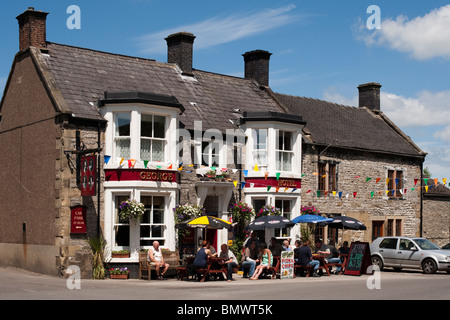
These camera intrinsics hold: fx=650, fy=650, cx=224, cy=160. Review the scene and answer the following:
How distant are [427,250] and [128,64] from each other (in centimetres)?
1414

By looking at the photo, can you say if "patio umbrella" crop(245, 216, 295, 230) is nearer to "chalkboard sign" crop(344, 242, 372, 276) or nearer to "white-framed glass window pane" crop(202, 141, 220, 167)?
"chalkboard sign" crop(344, 242, 372, 276)

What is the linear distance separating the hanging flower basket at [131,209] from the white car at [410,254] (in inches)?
398

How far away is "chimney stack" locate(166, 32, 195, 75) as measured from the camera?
94.9ft

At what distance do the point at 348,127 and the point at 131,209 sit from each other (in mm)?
14792

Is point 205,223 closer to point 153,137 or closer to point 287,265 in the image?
point 287,265

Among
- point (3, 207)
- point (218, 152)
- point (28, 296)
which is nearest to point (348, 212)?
point (218, 152)

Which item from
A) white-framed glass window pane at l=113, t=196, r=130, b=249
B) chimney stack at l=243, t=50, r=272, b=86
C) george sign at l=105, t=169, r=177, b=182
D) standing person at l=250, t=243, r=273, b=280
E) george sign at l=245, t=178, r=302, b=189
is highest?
chimney stack at l=243, t=50, r=272, b=86

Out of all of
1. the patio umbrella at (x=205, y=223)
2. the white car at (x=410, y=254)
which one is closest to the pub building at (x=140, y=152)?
the patio umbrella at (x=205, y=223)

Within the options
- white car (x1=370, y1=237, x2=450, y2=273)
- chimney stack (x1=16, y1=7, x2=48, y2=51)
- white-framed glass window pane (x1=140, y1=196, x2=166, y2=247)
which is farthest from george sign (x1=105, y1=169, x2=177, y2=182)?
white car (x1=370, y1=237, x2=450, y2=273)

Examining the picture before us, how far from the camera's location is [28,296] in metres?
14.6

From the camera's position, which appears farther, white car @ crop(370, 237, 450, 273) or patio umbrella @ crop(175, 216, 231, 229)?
white car @ crop(370, 237, 450, 273)

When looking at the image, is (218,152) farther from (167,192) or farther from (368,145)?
(368,145)

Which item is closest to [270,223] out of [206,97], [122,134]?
[122,134]

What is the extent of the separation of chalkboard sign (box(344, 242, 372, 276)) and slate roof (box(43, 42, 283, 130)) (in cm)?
707
